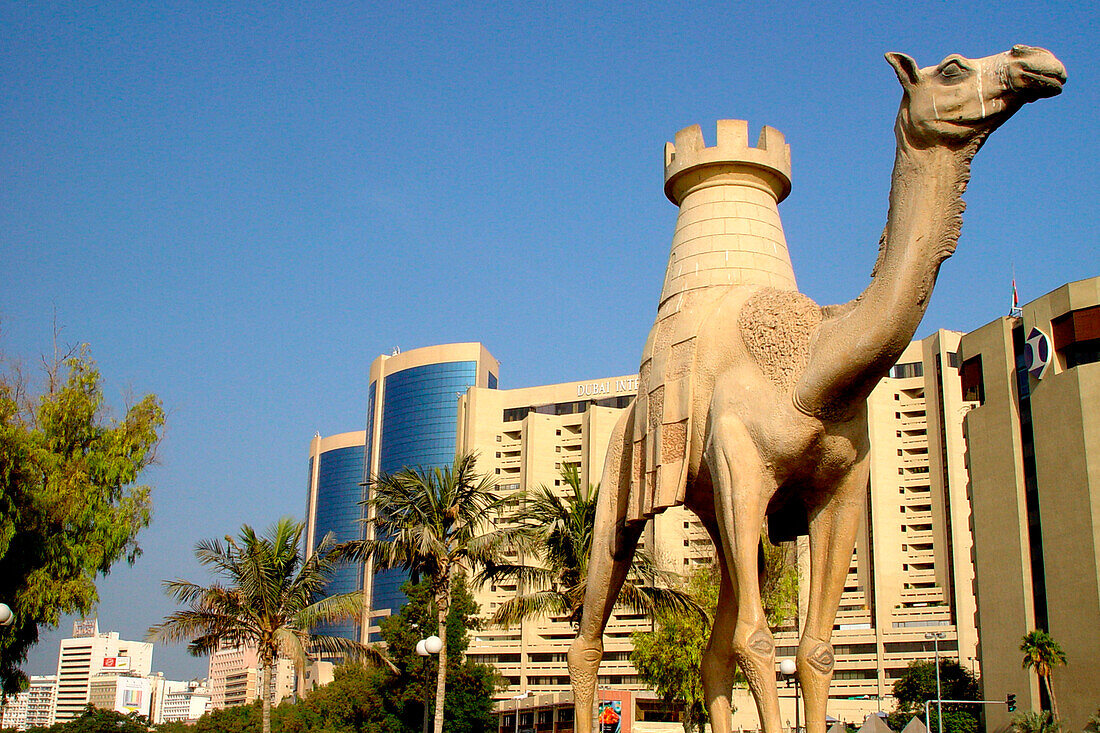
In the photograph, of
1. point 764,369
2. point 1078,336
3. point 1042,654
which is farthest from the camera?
point 1078,336

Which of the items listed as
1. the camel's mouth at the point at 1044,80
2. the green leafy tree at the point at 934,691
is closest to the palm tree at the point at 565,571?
the camel's mouth at the point at 1044,80

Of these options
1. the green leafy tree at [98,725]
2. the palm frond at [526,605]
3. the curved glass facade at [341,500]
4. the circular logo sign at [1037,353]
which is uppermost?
the curved glass facade at [341,500]

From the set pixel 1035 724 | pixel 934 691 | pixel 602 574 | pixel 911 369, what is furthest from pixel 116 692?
pixel 602 574

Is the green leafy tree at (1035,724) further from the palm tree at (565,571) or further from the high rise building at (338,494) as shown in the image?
the high rise building at (338,494)

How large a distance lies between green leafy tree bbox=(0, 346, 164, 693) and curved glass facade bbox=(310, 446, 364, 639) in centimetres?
12159

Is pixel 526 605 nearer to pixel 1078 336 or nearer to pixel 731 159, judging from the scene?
pixel 731 159

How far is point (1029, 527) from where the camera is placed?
1991 inches

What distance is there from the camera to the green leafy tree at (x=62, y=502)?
1892 centimetres

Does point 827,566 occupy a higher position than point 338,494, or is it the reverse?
point 338,494

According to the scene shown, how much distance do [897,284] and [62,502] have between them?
16733mm

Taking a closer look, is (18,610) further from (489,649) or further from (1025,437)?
(489,649)

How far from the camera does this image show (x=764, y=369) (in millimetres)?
10094

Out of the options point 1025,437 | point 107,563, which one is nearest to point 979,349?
point 1025,437

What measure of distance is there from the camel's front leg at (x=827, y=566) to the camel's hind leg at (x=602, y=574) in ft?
7.88
